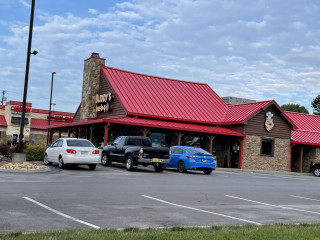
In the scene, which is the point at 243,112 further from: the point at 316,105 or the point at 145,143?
the point at 316,105

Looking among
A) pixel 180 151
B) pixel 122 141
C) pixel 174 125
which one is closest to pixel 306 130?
pixel 174 125

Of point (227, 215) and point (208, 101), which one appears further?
point (208, 101)

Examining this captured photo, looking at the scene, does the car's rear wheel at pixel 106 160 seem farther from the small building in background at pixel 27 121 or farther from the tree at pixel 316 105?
the tree at pixel 316 105

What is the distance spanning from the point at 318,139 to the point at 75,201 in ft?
121

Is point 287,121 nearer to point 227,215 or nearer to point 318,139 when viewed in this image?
point 318,139

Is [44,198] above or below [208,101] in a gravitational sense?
below

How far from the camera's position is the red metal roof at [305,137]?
41.8 metres

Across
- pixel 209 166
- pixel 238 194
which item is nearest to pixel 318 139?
pixel 209 166

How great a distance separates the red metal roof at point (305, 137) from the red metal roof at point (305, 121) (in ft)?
4.58

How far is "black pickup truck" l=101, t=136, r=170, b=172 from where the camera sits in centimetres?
2330

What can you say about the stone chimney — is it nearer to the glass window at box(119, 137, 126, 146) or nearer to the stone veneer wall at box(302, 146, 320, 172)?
the glass window at box(119, 137, 126, 146)

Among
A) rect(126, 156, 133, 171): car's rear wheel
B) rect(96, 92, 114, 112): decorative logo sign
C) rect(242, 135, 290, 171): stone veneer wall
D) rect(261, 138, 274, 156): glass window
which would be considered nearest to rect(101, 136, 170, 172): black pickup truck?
rect(126, 156, 133, 171): car's rear wheel

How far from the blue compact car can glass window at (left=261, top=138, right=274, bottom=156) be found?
596 inches

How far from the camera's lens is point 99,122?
32688 mm
